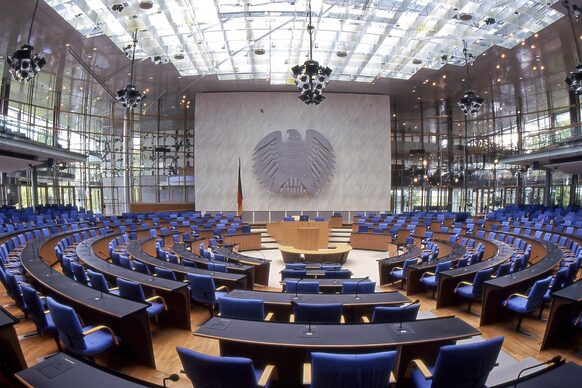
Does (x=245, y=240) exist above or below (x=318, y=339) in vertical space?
below

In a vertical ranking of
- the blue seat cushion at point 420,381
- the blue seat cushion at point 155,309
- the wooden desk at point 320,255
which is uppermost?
the blue seat cushion at point 420,381

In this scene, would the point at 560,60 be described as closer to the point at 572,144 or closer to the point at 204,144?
the point at 572,144

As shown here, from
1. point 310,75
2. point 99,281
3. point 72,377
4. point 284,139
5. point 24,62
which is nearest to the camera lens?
point 72,377

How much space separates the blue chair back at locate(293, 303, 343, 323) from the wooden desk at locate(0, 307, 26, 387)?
2400 mm

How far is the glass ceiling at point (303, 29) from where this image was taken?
11797 mm

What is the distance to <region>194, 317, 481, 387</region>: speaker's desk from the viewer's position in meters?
2.79

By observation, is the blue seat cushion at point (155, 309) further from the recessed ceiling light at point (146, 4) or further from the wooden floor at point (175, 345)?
the recessed ceiling light at point (146, 4)

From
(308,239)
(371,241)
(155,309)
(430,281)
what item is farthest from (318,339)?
(371,241)

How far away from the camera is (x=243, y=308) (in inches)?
152

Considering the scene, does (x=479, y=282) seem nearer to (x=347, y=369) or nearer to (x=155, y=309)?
(x=347, y=369)

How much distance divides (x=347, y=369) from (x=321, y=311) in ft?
5.18

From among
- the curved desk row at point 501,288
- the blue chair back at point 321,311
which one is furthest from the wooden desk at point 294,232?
the blue chair back at point 321,311

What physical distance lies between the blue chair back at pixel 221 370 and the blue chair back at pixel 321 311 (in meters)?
1.53

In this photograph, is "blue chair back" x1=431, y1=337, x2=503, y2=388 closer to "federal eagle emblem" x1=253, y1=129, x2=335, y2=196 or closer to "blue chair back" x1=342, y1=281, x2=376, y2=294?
"blue chair back" x1=342, y1=281, x2=376, y2=294
